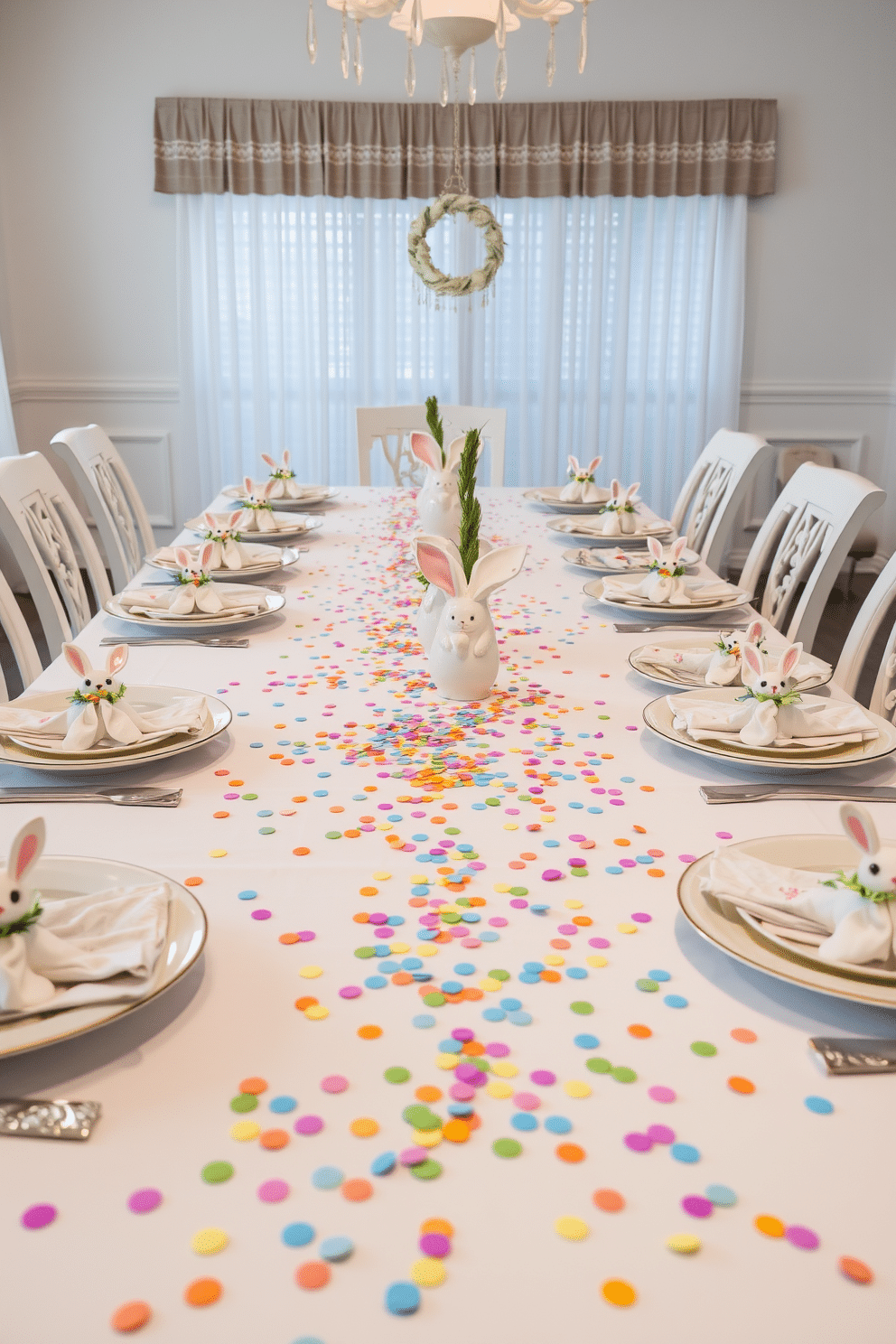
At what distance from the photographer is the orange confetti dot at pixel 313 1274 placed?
1.80 ft

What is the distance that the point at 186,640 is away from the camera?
166 cm

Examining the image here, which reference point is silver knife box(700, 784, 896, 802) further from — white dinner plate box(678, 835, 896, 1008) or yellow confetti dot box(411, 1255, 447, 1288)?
yellow confetti dot box(411, 1255, 447, 1288)

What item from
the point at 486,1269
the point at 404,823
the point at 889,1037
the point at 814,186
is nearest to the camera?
the point at 486,1269

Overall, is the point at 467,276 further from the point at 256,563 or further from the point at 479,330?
the point at 256,563

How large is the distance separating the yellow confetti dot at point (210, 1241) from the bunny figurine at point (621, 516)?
1.89 meters

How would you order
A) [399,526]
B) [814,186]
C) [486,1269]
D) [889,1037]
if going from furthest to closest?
[814,186] → [399,526] → [889,1037] → [486,1269]

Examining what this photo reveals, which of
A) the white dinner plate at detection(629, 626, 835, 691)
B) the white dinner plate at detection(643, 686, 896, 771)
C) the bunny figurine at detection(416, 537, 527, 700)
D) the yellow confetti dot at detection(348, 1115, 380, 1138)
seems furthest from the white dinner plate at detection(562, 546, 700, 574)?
the yellow confetti dot at detection(348, 1115, 380, 1138)

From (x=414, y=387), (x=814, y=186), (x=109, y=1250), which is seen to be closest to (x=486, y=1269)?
(x=109, y=1250)

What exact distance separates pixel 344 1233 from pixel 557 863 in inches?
18.0

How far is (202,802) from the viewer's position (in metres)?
1.11

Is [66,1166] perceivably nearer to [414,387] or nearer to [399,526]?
[399,526]

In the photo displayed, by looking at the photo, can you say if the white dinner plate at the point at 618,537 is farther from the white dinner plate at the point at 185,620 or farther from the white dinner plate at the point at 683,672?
the white dinner plate at the point at 185,620

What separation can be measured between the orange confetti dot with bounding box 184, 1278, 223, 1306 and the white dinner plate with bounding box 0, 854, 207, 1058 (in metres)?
0.19

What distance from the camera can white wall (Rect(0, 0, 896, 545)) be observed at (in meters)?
4.60
